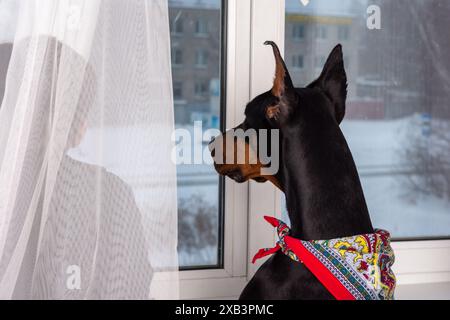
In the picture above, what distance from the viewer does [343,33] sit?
1.69m

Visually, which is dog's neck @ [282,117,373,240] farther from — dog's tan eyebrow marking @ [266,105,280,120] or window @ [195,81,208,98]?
window @ [195,81,208,98]

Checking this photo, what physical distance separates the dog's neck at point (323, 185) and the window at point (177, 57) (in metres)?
0.45

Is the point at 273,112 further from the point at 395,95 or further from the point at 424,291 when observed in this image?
the point at 424,291

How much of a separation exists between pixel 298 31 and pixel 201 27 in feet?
0.87

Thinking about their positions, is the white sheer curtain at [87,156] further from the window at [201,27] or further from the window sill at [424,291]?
the window sill at [424,291]

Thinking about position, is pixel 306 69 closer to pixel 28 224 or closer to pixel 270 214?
pixel 270 214

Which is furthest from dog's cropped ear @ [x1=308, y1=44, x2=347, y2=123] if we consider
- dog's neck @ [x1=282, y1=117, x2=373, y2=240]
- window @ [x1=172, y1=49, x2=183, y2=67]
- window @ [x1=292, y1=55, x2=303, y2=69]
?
window @ [x1=172, y1=49, x2=183, y2=67]

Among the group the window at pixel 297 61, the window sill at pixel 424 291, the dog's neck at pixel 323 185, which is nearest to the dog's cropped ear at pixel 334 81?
the dog's neck at pixel 323 185

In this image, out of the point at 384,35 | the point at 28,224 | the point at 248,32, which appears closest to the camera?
the point at 28,224

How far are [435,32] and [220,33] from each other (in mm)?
640

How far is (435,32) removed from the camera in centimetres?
176

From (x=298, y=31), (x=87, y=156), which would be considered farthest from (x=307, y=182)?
(x=298, y=31)

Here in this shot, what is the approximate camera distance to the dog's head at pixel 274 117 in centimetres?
128
